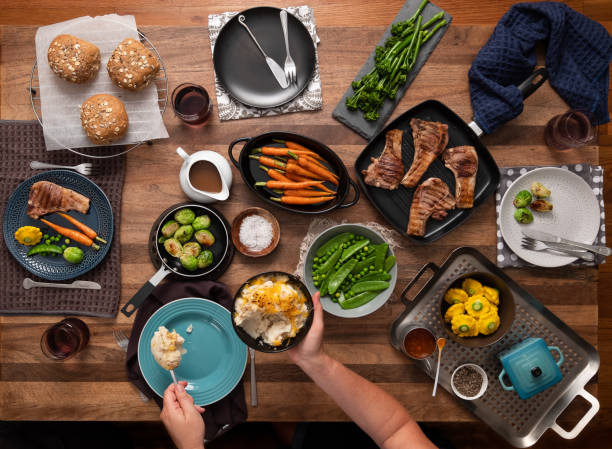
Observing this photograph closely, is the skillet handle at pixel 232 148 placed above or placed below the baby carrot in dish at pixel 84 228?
above

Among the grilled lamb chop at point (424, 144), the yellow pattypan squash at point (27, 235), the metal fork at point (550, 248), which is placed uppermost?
the grilled lamb chop at point (424, 144)

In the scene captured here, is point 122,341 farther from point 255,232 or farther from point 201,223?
point 255,232

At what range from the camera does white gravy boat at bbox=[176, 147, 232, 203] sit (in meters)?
2.36

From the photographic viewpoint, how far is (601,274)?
3.54 m

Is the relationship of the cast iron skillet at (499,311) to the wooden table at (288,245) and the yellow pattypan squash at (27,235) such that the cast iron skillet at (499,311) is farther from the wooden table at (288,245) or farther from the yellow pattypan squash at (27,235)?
the yellow pattypan squash at (27,235)

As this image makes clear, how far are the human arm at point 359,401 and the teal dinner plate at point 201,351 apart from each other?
0.42 m

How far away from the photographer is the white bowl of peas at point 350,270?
8.04ft

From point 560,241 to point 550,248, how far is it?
74 millimetres

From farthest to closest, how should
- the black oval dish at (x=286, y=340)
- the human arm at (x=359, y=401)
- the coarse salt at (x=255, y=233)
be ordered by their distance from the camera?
1. the coarse salt at (x=255, y=233)
2. the human arm at (x=359, y=401)
3. the black oval dish at (x=286, y=340)

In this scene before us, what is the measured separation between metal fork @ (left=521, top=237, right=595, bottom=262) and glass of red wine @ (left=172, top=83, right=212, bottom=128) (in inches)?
81.3

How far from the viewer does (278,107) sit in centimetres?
258

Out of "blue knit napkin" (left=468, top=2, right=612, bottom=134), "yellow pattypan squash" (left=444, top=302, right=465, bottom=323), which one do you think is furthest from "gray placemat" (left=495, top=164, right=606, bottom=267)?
"yellow pattypan squash" (left=444, top=302, right=465, bottom=323)

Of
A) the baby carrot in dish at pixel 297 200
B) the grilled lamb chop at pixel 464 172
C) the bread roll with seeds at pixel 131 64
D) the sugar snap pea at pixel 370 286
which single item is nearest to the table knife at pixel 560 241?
the grilled lamb chop at pixel 464 172

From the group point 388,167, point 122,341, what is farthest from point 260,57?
point 122,341
